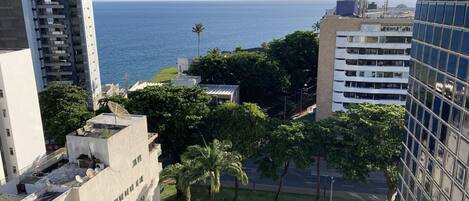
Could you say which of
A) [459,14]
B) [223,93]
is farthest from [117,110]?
[223,93]

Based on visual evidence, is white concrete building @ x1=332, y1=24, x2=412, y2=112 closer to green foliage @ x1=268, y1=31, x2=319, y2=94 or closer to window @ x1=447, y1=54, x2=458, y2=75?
green foliage @ x1=268, y1=31, x2=319, y2=94

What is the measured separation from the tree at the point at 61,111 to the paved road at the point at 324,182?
847 inches

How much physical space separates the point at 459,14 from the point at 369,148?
26.4 m

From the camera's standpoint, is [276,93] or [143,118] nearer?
[143,118]

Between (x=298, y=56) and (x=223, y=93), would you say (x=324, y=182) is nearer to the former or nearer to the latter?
(x=223, y=93)

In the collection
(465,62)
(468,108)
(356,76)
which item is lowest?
(356,76)

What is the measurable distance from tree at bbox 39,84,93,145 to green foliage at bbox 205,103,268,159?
18.4 metres

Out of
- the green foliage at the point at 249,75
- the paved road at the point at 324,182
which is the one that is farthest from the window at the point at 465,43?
the green foliage at the point at 249,75

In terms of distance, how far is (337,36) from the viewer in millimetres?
66562

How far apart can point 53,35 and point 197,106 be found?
4065 centimetres

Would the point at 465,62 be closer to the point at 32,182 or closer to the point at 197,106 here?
the point at 32,182

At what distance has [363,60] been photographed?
67312mm

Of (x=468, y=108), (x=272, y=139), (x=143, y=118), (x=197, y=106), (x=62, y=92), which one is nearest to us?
(x=468, y=108)

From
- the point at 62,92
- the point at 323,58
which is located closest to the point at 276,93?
the point at 323,58
